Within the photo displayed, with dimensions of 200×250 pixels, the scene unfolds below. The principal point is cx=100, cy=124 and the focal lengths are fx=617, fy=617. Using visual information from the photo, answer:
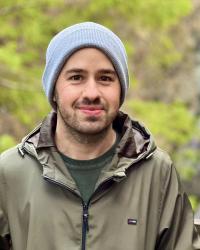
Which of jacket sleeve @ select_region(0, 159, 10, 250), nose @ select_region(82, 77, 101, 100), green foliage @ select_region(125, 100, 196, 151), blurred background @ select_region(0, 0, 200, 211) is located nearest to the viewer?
nose @ select_region(82, 77, 101, 100)

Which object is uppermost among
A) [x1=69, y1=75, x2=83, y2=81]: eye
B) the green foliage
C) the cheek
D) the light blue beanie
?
the green foliage

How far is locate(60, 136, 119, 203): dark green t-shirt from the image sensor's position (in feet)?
9.12

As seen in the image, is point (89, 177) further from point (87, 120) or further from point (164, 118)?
point (164, 118)

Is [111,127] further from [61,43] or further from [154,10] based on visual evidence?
[154,10]

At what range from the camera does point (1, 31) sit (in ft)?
26.6

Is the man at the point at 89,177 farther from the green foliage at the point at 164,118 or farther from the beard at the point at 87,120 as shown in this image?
the green foliage at the point at 164,118

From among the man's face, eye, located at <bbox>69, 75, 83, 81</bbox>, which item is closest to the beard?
the man's face

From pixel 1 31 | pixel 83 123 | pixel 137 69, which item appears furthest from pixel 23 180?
pixel 137 69

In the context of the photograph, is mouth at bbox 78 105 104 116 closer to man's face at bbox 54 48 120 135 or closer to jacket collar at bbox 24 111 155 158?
man's face at bbox 54 48 120 135

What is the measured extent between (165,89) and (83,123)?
54.2ft

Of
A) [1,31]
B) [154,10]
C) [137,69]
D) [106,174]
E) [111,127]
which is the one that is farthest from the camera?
[137,69]

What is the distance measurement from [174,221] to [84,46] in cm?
89

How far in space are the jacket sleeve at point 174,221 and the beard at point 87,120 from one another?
39 cm

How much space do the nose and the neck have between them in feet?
0.62
